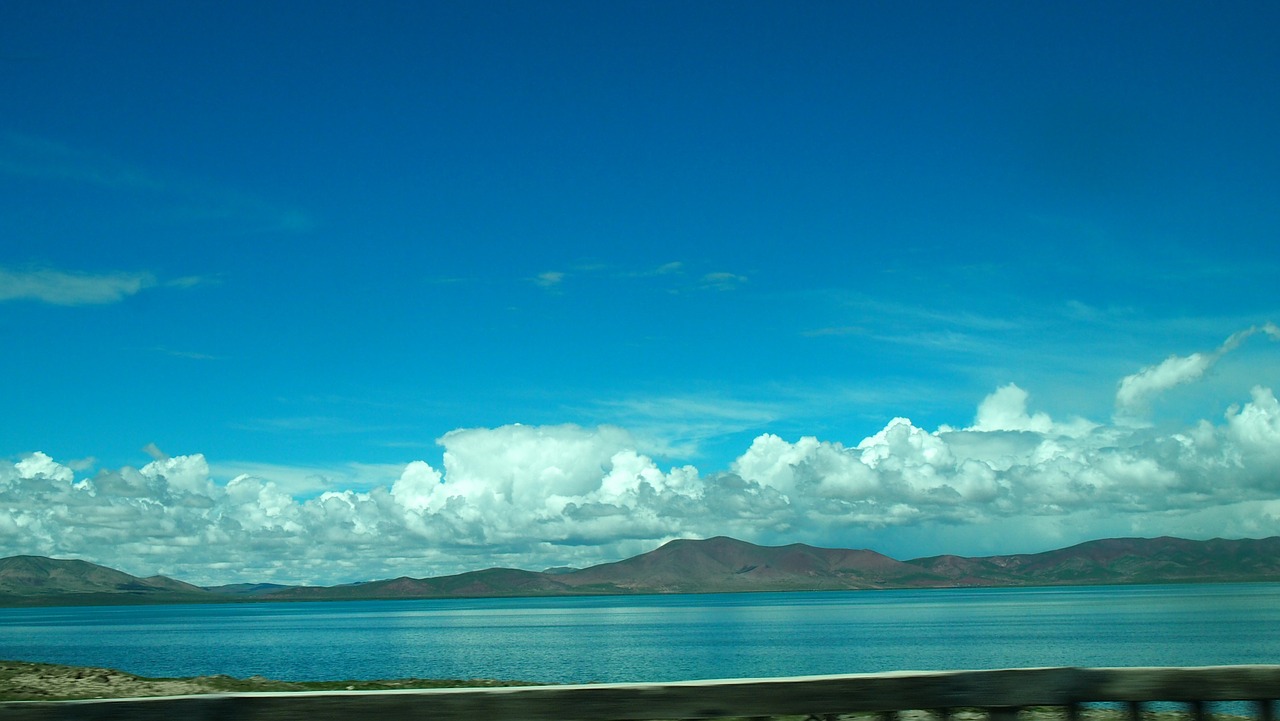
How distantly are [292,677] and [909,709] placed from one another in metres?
98.2

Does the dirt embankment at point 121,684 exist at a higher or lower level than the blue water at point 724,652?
higher

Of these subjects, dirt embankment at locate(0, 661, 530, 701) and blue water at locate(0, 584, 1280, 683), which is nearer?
dirt embankment at locate(0, 661, 530, 701)

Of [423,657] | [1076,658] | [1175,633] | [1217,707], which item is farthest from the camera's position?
[1175,633]

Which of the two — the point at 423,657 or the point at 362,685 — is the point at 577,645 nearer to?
the point at 423,657

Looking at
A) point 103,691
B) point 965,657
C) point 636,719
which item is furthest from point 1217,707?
point 965,657

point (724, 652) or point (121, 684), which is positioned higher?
point (121, 684)

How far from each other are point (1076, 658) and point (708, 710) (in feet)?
357

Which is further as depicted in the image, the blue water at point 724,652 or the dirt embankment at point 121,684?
the blue water at point 724,652

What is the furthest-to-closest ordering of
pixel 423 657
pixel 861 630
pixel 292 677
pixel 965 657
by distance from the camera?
1. pixel 861 630
2. pixel 423 657
3. pixel 965 657
4. pixel 292 677

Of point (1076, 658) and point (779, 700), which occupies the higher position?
point (779, 700)

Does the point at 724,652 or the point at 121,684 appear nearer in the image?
the point at 121,684

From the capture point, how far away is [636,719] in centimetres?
481

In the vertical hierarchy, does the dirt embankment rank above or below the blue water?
above

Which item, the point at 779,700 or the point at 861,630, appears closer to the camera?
the point at 779,700
